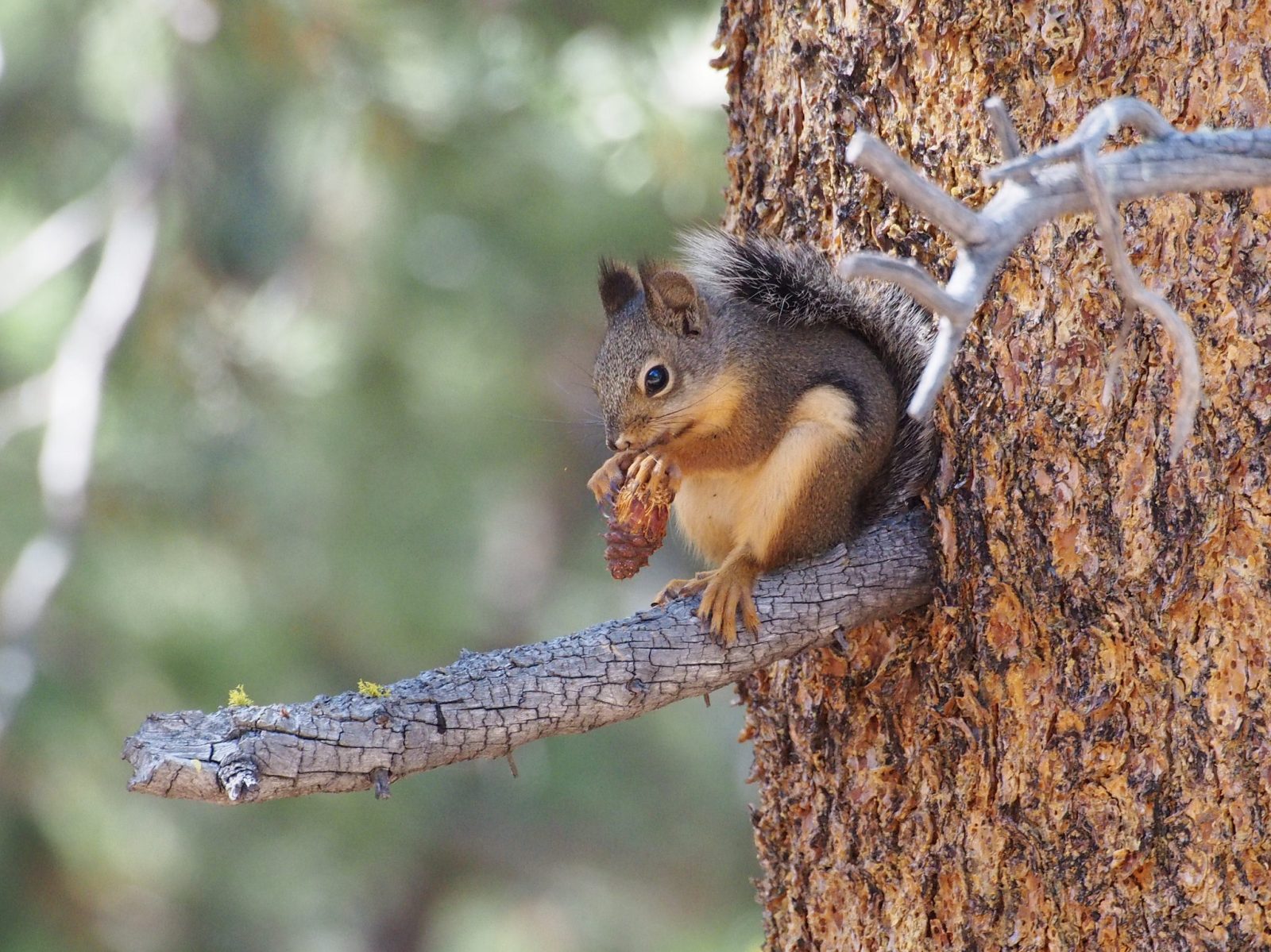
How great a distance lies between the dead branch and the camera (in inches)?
26.6

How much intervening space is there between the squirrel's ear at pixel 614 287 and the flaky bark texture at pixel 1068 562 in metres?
0.42

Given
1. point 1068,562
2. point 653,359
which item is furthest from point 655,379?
point 1068,562

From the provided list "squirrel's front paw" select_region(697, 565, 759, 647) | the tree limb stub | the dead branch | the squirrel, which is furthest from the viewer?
the squirrel

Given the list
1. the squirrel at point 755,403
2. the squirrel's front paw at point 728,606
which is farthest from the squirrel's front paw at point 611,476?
the squirrel's front paw at point 728,606

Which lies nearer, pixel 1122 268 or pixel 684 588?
pixel 1122 268

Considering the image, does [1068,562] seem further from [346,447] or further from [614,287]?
[346,447]

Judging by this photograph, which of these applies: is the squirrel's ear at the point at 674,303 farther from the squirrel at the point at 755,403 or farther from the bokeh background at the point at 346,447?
the bokeh background at the point at 346,447

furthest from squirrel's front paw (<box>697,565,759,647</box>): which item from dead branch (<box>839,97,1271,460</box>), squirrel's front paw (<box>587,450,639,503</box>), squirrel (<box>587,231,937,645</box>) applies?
dead branch (<box>839,97,1271,460</box>)

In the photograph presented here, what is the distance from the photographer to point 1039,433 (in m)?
1.15

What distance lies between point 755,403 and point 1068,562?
0.46m

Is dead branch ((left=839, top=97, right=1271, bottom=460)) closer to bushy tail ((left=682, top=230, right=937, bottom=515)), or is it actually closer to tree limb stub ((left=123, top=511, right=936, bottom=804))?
tree limb stub ((left=123, top=511, right=936, bottom=804))

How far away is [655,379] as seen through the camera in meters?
1.58

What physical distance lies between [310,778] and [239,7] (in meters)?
2.40

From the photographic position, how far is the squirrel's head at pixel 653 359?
1568mm
